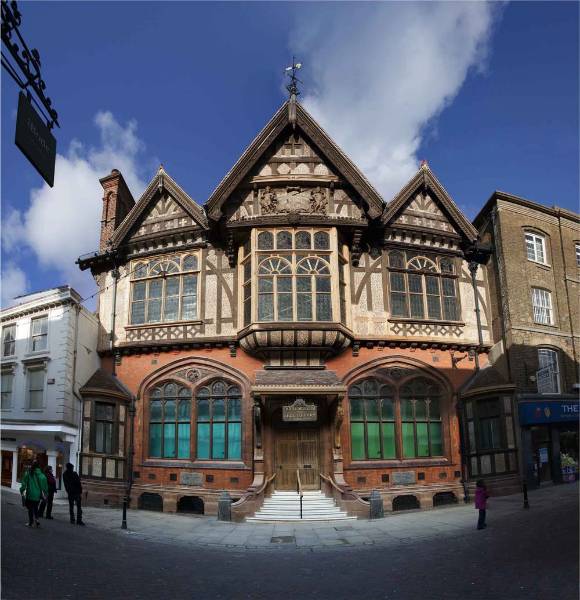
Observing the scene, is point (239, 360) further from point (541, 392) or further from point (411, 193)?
point (541, 392)

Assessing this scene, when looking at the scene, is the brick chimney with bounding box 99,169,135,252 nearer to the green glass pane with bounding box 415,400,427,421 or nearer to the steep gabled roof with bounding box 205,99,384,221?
the steep gabled roof with bounding box 205,99,384,221

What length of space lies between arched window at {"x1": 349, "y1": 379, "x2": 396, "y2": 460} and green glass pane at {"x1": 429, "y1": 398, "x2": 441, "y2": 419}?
5.30 feet

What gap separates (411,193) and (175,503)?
15.2 meters

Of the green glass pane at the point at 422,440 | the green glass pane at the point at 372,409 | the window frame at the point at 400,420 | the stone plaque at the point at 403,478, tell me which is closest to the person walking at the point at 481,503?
the stone plaque at the point at 403,478

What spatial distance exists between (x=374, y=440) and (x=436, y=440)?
2629 mm

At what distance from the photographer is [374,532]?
1549 centimetres

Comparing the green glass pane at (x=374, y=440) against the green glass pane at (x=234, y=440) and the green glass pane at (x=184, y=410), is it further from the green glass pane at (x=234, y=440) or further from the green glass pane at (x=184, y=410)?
the green glass pane at (x=184, y=410)

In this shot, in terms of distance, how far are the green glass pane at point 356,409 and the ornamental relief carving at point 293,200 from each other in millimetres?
7247

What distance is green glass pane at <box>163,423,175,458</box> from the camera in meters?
20.9

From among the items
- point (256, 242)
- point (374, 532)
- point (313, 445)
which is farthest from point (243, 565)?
point (256, 242)

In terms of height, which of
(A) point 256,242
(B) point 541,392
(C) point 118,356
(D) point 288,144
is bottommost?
(B) point 541,392

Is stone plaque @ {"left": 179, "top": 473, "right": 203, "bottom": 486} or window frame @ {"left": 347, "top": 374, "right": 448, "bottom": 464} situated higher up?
window frame @ {"left": 347, "top": 374, "right": 448, "bottom": 464}

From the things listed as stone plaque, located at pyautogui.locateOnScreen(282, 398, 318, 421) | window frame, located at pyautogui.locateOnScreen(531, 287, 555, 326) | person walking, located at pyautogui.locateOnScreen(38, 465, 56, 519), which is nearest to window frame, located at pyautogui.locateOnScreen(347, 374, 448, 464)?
stone plaque, located at pyautogui.locateOnScreen(282, 398, 318, 421)

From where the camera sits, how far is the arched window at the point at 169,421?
20891mm
